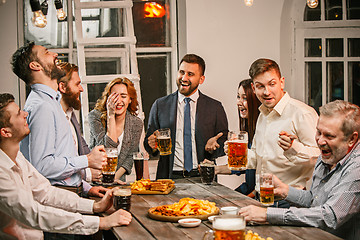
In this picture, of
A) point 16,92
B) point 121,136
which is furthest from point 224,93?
point 16,92

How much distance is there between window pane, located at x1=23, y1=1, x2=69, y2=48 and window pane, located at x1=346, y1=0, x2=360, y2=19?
352cm

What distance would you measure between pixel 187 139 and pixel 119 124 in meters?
0.68

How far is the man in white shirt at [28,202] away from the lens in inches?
106

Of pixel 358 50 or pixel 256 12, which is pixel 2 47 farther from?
pixel 358 50

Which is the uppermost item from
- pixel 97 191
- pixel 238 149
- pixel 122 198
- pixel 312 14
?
pixel 312 14

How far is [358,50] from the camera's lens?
20.9ft

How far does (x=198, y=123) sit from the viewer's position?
494cm

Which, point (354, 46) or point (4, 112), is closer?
point (4, 112)

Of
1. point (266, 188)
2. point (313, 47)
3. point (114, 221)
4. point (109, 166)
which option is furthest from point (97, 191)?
point (313, 47)

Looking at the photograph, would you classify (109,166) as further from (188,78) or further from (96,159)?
(188,78)

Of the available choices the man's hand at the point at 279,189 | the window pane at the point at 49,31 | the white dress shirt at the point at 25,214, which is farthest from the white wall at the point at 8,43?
the man's hand at the point at 279,189

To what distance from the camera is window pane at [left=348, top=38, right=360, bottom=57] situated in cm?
636

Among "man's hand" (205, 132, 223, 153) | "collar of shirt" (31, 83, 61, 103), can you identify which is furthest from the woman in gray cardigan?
"collar of shirt" (31, 83, 61, 103)

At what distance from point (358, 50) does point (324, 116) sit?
3.85 m
